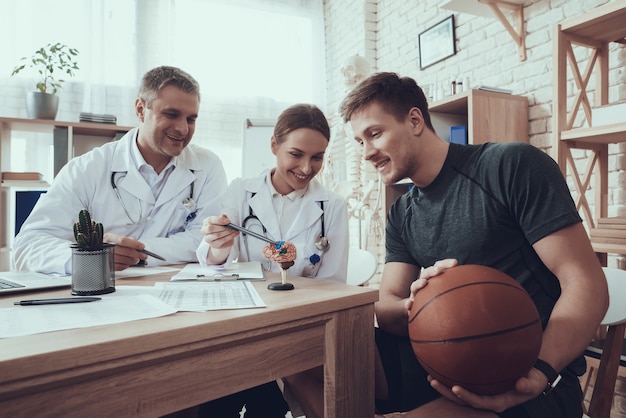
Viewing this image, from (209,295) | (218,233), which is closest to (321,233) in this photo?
A: (218,233)

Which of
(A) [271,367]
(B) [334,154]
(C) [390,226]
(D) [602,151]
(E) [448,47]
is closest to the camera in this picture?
(A) [271,367]

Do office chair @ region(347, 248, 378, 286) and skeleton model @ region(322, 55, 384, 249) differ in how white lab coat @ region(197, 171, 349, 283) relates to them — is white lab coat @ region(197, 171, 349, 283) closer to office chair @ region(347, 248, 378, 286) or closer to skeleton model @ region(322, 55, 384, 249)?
office chair @ region(347, 248, 378, 286)

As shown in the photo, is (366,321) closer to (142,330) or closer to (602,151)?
(142,330)

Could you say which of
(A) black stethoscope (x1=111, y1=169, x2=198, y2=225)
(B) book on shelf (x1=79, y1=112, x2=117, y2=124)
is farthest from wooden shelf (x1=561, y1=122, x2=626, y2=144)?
(B) book on shelf (x1=79, y1=112, x2=117, y2=124)

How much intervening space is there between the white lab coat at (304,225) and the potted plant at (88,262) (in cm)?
68

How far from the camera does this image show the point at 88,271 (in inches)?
38.0

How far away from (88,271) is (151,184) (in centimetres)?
91

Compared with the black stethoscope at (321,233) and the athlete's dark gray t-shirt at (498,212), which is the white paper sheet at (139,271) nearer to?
the black stethoscope at (321,233)

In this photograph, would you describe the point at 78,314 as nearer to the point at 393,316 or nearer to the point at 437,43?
the point at 393,316

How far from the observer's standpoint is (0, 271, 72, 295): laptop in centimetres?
100

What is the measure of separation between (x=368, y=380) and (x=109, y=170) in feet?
4.48

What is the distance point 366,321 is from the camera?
997mm

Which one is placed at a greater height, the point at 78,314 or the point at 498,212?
the point at 498,212

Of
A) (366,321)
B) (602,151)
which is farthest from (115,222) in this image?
(602,151)
